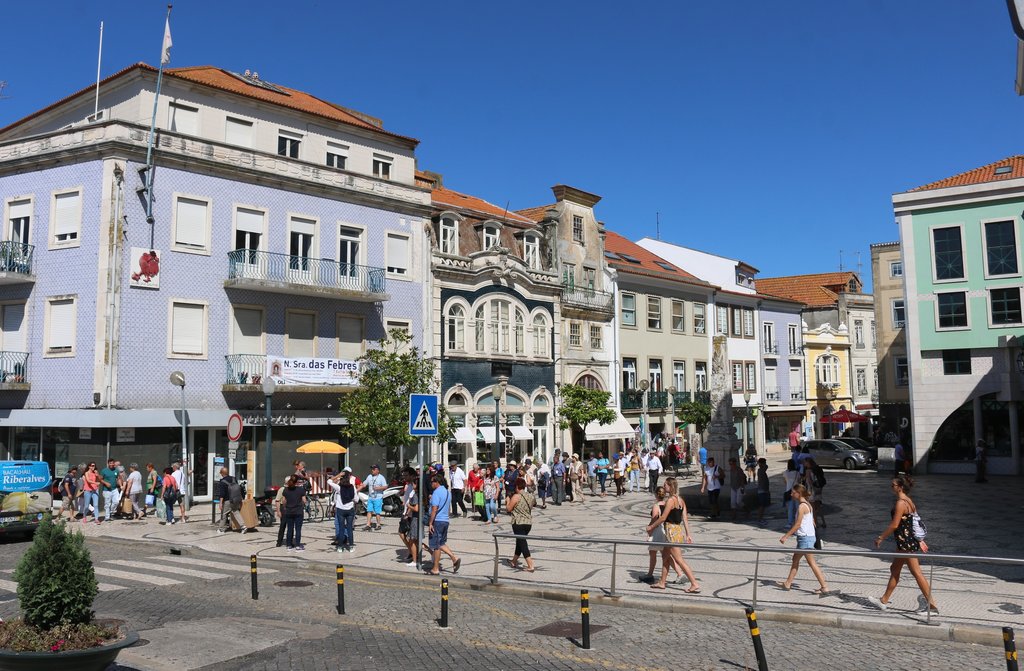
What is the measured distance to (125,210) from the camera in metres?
26.6

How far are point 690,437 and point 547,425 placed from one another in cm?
1253

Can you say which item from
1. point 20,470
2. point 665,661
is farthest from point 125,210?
point 665,661

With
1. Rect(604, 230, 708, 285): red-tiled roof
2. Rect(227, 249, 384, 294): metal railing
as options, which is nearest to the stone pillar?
Rect(227, 249, 384, 294): metal railing

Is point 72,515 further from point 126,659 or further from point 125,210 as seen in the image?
point 126,659

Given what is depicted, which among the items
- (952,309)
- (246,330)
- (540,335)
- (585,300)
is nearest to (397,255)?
(246,330)

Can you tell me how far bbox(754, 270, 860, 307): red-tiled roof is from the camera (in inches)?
2512

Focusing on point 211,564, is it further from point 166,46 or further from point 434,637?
point 166,46

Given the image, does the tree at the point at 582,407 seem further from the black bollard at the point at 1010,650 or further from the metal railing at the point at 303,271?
the black bollard at the point at 1010,650

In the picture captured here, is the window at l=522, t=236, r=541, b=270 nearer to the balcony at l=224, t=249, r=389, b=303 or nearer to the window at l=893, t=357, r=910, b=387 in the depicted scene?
the balcony at l=224, t=249, r=389, b=303

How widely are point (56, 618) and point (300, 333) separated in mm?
23971

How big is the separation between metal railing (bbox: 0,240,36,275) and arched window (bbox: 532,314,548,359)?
2023cm

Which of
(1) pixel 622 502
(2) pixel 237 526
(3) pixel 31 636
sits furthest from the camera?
(1) pixel 622 502

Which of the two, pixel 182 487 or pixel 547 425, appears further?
pixel 547 425

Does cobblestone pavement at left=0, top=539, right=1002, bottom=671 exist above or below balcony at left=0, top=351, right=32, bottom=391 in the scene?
below
